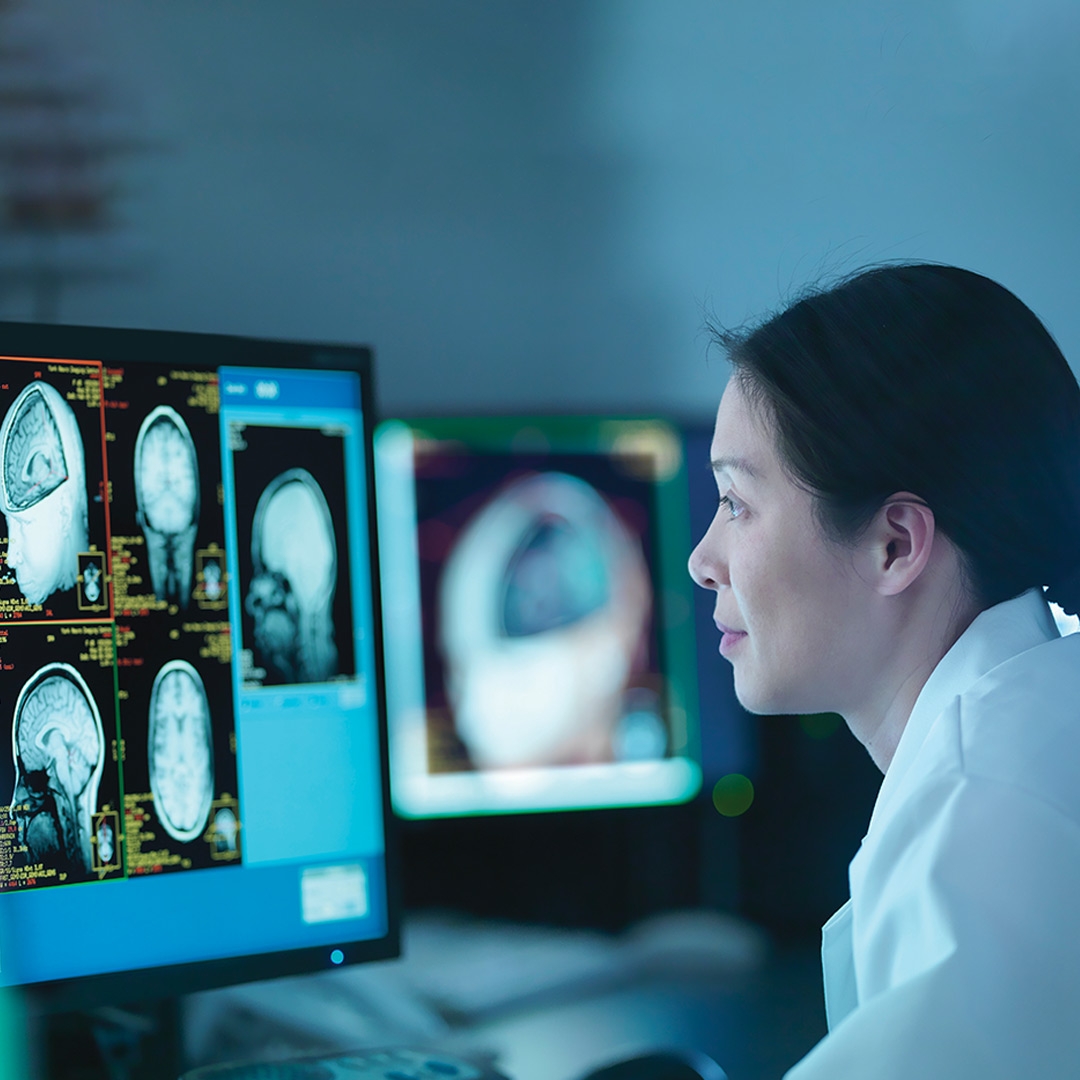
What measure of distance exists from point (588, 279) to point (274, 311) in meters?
0.47

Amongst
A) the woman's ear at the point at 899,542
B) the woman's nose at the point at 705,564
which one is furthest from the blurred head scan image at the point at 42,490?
the woman's ear at the point at 899,542

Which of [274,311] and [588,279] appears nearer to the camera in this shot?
[274,311]

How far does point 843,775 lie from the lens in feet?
4.75

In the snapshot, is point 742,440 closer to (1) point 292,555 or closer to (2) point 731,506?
(2) point 731,506

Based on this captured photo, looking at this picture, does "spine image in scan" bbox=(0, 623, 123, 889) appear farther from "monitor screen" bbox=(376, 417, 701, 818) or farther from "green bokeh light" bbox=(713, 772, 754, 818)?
"green bokeh light" bbox=(713, 772, 754, 818)

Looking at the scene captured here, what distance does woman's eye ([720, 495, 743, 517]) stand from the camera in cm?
89

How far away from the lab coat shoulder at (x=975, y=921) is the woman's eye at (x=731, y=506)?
0.94 ft

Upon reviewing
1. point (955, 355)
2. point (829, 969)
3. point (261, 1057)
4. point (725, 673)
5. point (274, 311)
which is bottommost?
point (261, 1057)

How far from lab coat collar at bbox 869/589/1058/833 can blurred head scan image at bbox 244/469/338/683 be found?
456mm

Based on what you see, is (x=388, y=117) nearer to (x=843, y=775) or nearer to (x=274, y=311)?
(x=274, y=311)

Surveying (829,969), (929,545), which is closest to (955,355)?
(929,545)

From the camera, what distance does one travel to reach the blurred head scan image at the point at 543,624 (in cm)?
147

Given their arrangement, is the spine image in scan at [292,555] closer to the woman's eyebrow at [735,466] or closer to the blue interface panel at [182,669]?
the blue interface panel at [182,669]

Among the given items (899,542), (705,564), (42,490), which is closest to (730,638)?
(705,564)
